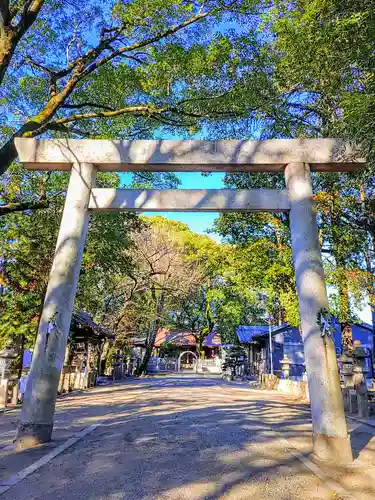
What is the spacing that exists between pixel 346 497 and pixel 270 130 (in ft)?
31.2

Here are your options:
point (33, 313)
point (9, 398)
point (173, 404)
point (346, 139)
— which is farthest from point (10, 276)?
point (346, 139)

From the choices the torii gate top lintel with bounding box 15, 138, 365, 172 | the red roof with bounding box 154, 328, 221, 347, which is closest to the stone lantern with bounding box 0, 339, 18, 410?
the torii gate top lintel with bounding box 15, 138, 365, 172

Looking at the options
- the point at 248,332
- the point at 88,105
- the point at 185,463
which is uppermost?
the point at 88,105

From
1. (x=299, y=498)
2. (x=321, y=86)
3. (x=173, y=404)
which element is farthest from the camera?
(x=173, y=404)

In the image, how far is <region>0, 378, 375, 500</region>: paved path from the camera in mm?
3324

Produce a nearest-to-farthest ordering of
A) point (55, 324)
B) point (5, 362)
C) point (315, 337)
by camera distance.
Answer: point (315, 337) < point (55, 324) < point (5, 362)

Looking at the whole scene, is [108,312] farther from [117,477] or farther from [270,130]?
[117,477]

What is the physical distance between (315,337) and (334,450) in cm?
134

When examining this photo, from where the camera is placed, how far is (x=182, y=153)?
19.0 feet

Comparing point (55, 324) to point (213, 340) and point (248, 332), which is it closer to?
point (248, 332)

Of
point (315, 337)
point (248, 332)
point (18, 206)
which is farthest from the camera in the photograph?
point (248, 332)

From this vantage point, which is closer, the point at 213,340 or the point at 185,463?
the point at 185,463

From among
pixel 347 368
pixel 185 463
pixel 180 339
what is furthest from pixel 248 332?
pixel 185 463

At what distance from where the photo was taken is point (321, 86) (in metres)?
8.53
